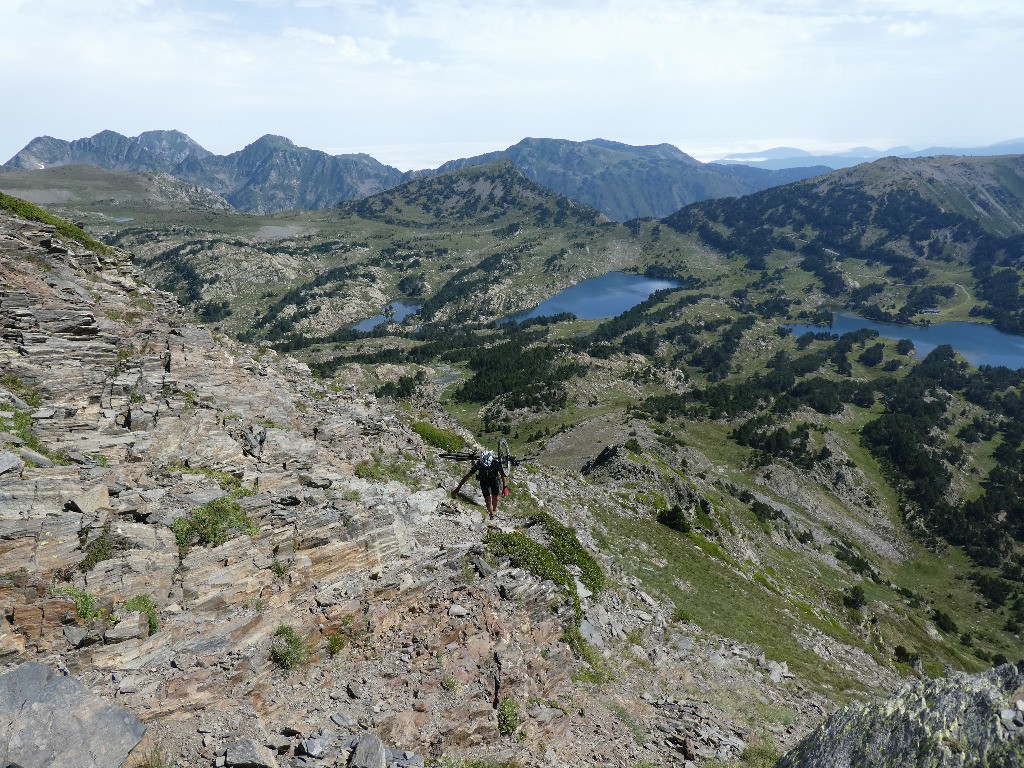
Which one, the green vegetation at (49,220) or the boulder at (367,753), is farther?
the green vegetation at (49,220)

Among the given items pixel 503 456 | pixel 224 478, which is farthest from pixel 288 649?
pixel 503 456

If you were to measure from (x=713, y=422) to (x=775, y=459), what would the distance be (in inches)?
1030

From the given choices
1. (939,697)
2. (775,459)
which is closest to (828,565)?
(775,459)

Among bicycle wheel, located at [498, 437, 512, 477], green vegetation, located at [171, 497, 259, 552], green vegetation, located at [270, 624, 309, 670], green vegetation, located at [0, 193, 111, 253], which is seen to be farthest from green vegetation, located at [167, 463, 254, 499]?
green vegetation, located at [0, 193, 111, 253]

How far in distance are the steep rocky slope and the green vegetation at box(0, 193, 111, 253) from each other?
54.6ft

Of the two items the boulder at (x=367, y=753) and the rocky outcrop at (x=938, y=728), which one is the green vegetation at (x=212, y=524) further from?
the rocky outcrop at (x=938, y=728)

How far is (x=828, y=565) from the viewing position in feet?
283

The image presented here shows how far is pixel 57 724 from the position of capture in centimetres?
1112

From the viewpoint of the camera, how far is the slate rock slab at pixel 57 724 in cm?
1059

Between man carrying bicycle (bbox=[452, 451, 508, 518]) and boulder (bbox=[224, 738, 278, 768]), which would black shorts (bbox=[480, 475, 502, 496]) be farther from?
boulder (bbox=[224, 738, 278, 768])

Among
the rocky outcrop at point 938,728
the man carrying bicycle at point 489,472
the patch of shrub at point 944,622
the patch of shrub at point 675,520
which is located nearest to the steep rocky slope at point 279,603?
the man carrying bicycle at point 489,472

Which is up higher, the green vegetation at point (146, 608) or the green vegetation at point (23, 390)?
the green vegetation at point (23, 390)

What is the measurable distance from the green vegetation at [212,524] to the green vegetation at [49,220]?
39.6m

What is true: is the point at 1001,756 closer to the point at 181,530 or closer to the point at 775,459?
the point at 181,530
